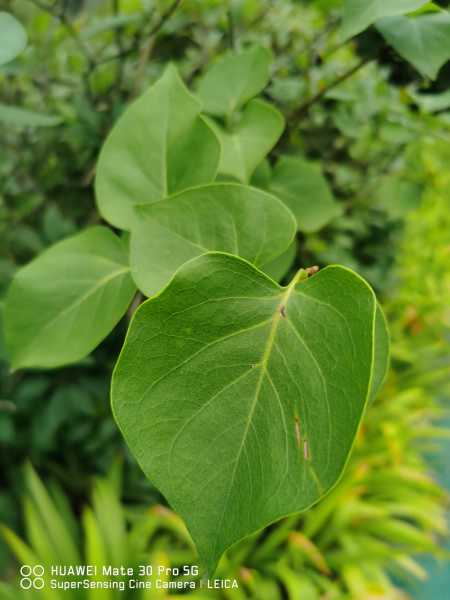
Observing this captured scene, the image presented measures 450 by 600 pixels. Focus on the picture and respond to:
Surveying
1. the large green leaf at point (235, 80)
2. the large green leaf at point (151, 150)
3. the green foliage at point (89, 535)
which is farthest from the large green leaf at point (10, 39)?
the green foliage at point (89, 535)

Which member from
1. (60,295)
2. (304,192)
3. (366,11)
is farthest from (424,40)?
(60,295)

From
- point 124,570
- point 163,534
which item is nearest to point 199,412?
point 124,570

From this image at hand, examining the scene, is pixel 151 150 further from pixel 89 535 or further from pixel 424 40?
pixel 89 535

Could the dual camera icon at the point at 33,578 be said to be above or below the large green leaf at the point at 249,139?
below

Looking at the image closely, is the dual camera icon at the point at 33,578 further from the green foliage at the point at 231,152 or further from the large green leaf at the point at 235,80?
the large green leaf at the point at 235,80

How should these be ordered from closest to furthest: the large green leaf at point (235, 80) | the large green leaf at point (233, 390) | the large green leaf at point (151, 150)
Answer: the large green leaf at point (233, 390) → the large green leaf at point (151, 150) → the large green leaf at point (235, 80)

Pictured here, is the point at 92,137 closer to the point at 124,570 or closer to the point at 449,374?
the point at 124,570

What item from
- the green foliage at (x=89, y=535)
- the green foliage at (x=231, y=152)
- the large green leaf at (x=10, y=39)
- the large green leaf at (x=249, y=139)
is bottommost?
the green foliage at (x=89, y=535)
